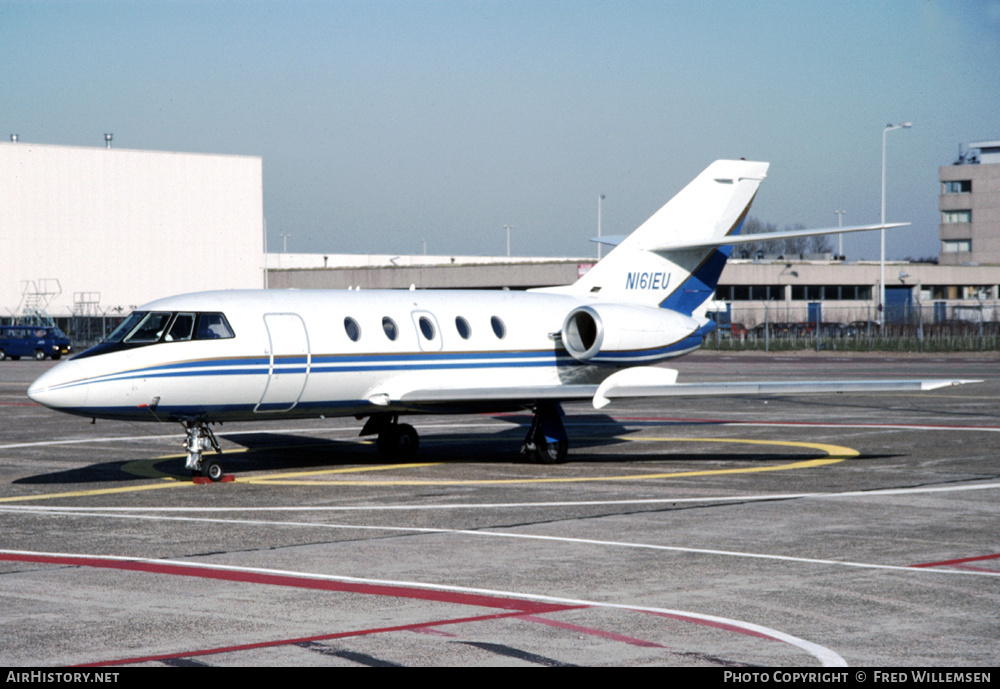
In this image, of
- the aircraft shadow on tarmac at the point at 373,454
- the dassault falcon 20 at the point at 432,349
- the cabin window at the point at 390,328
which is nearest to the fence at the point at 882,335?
the aircraft shadow on tarmac at the point at 373,454

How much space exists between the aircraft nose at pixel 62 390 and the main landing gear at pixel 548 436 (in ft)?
23.9

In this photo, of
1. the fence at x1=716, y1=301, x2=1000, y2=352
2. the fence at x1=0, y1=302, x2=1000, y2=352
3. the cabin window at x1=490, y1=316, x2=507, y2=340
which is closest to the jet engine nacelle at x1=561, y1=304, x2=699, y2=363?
the cabin window at x1=490, y1=316, x2=507, y2=340

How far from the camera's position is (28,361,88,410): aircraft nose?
1587cm

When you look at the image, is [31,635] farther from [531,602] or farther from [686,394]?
[686,394]

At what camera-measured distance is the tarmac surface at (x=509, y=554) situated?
7.99 metres

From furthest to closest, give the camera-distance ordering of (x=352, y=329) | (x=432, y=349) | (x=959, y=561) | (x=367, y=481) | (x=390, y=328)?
1. (x=432, y=349)
2. (x=390, y=328)
3. (x=352, y=329)
4. (x=367, y=481)
5. (x=959, y=561)

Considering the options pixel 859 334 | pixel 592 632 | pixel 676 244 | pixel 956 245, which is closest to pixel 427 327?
pixel 676 244

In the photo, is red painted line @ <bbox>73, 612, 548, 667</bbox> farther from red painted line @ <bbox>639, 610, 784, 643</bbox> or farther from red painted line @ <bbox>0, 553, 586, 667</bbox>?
red painted line @ <bbox>639, 610, 784, 643</bbox>

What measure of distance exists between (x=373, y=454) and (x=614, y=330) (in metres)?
4.98

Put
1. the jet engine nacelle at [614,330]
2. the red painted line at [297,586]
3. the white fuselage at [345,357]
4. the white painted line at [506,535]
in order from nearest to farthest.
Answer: the red painted line at [297,586] → the white painted line at [506,535] → the white fuselage at [345,357] → the jet engine nacelle at [614,330]

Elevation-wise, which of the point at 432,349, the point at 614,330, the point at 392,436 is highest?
the point at 614,330

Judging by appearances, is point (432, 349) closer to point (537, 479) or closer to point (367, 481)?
point (367, 481)

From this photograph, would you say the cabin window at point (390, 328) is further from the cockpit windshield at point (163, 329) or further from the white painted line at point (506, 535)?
the white painted line at point (506, 535)

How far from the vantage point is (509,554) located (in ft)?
37.4
